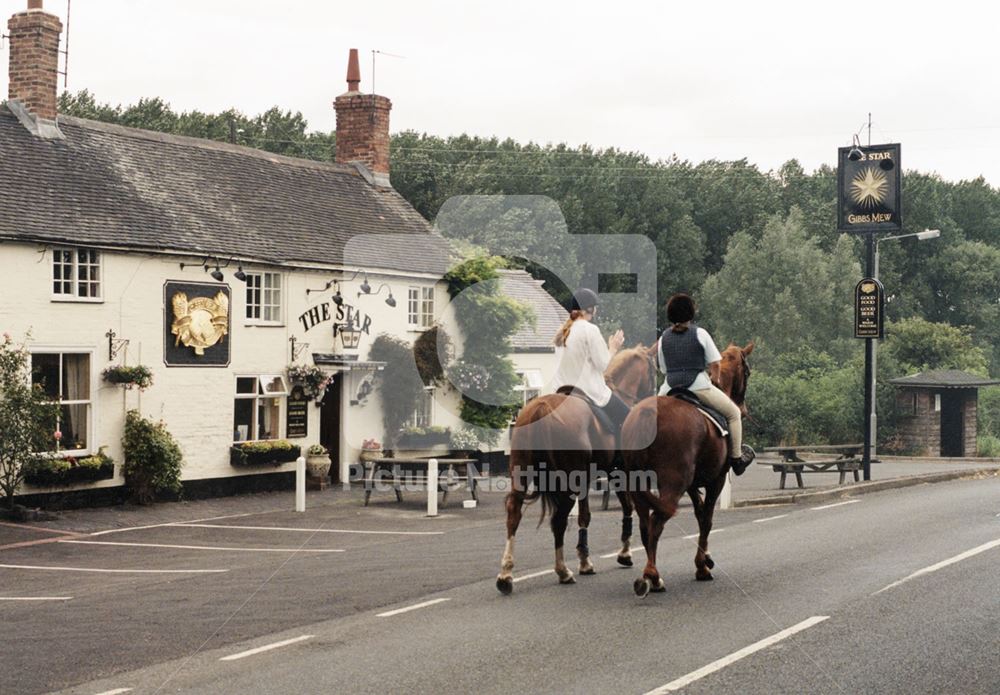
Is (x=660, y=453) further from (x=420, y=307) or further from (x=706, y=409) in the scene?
(x=420, y=307)

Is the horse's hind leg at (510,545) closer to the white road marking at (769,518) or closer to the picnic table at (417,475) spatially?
the white road marking at (769,518)

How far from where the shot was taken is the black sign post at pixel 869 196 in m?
27.4

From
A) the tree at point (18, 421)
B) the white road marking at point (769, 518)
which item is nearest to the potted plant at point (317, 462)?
the tree at point (18, 421)

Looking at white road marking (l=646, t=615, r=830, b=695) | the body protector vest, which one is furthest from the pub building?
white road marking (l=646, t=615, r=830, b=695)

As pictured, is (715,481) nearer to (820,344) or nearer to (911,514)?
(911,514)

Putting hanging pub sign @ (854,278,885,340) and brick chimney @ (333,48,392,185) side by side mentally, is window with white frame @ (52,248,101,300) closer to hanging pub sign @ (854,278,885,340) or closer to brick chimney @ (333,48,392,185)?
brick chimney @ (333,48,392,185)

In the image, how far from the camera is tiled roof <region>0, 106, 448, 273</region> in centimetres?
2355

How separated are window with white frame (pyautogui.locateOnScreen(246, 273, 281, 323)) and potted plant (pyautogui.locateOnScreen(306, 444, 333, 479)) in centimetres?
308

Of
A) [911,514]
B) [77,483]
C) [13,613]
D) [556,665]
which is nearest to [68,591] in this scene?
[13,613]

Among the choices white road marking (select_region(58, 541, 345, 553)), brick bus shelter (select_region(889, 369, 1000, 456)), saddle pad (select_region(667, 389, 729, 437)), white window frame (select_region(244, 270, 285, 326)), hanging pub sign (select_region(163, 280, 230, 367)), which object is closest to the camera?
saddle pad (select_region(667, 389, 729, 437))

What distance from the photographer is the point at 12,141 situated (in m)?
24.6

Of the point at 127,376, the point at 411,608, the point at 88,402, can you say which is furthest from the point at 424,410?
the point at 411,608

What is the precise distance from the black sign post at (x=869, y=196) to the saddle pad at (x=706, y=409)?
1600 cm

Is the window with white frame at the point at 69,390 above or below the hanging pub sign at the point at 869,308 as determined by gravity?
below
